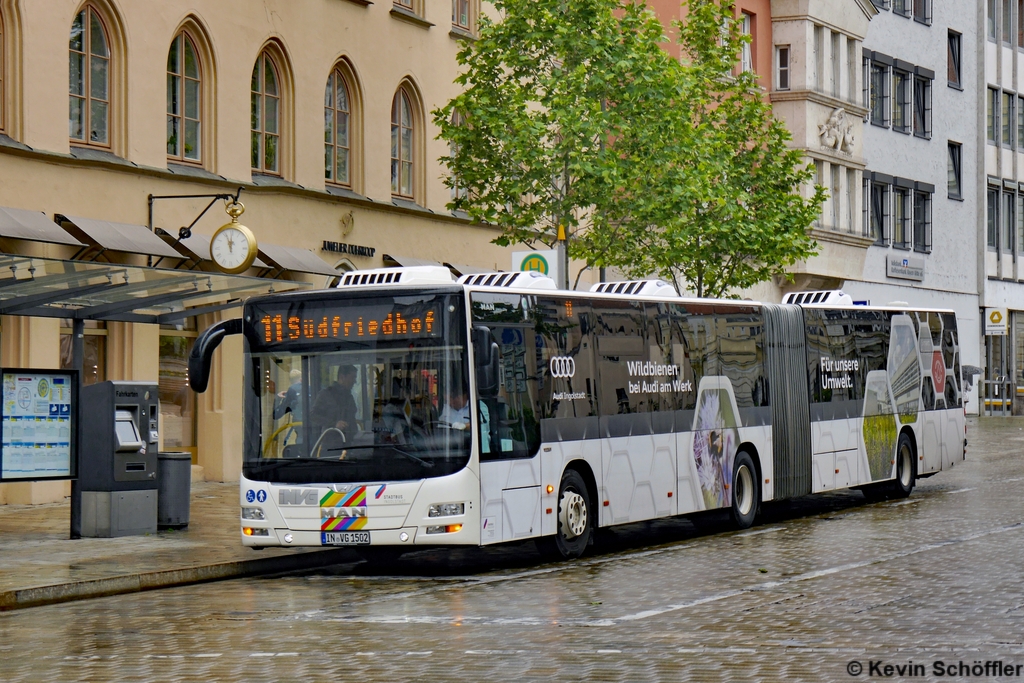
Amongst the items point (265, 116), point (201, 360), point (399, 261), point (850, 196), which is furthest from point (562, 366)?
point (850, 196)

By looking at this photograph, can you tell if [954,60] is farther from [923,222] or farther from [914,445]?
[914,445]

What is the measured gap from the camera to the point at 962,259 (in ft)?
189

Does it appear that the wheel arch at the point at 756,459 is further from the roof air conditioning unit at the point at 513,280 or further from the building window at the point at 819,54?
the building window at the point at 819,54

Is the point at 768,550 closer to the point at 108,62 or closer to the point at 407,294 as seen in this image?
the point at 407,294

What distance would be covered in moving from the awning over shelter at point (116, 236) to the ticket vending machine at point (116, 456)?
4732 mm

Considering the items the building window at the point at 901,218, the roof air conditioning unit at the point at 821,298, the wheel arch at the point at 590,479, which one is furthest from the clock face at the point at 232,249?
the building window at the point at 901,218

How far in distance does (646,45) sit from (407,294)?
493 inches

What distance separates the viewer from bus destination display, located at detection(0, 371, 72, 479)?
53.9 ft

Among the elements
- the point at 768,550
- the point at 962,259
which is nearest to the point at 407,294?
the point at 768,550

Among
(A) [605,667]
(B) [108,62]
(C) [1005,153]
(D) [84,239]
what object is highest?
(C) [1005,153]

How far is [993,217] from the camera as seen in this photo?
60.4 metres

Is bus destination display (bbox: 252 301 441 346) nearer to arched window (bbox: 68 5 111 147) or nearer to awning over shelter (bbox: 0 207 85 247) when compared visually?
awning over shelter (bbox: 0 207 85 247)

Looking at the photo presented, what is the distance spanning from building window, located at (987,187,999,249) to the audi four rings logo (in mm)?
46961

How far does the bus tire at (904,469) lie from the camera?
24.0m
